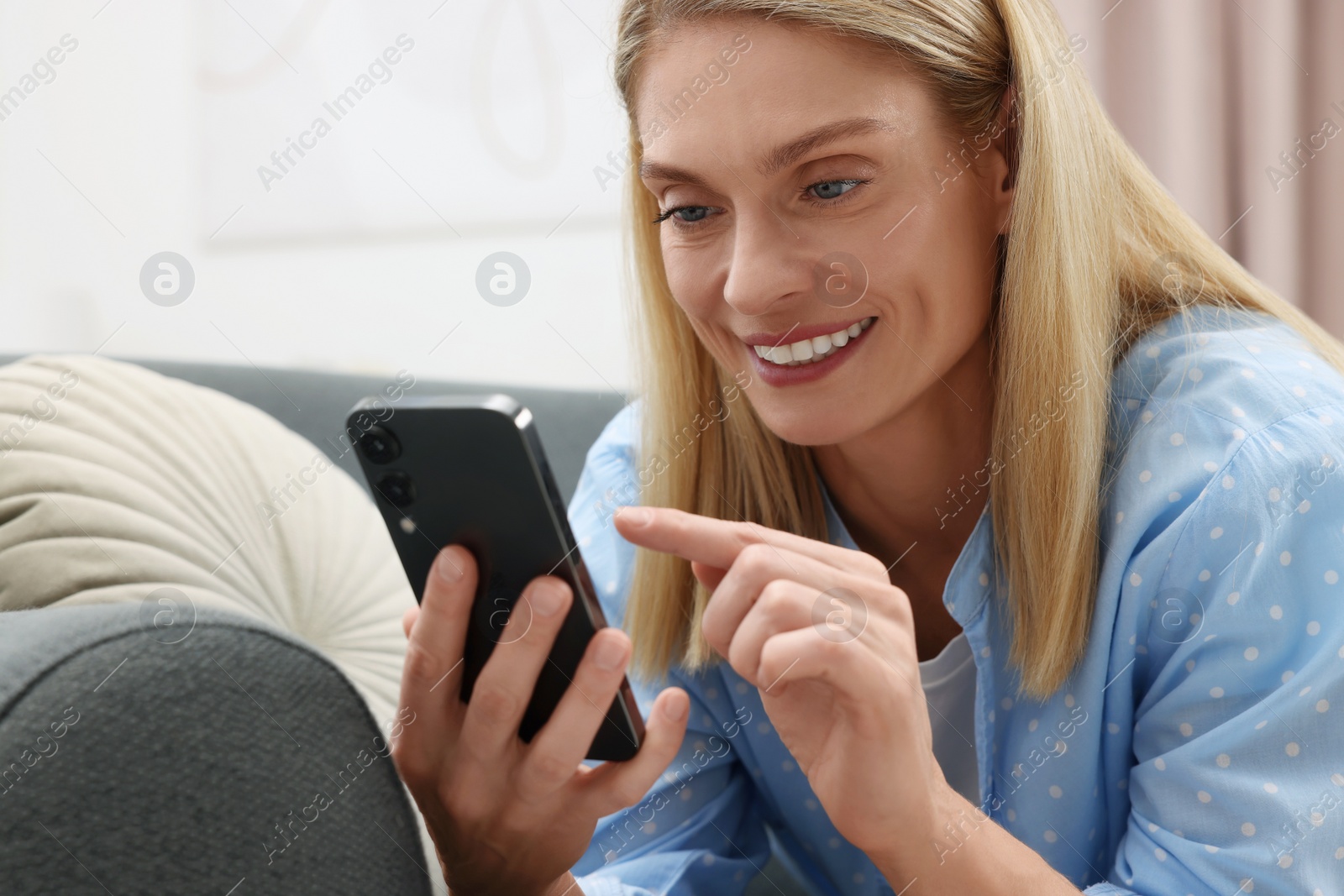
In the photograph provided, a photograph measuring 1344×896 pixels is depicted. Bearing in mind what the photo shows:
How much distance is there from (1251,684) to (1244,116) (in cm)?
122

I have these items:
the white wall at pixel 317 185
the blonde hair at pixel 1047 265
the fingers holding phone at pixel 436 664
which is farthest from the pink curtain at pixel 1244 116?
the fingers holding phone at pixel 436 664

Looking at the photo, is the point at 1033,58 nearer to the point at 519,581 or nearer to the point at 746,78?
the point at 746,78

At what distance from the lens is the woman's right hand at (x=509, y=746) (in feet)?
2.07

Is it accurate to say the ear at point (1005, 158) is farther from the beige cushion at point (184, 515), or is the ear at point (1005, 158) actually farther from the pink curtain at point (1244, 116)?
the pink curtain at point (1244, 116)

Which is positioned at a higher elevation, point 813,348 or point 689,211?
point 689,211

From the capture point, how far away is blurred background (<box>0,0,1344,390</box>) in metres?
2.11

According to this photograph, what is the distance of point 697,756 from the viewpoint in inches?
38.1

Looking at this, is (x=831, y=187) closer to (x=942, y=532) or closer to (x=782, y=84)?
(x=782, y=84)

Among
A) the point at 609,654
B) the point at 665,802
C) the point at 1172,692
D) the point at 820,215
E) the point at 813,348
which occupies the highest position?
the point at 820,215

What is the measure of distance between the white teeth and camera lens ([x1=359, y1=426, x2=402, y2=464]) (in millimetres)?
344

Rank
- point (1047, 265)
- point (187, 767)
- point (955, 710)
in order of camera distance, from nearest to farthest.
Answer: point (187, 767) → point (1047, 265) → point (955, 710)

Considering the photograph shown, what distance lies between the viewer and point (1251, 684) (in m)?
0.67

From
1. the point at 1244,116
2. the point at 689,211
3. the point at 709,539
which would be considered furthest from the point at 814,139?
the point at 1244,116

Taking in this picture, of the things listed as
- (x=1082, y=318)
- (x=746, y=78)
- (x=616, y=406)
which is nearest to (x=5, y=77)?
(x=616, y=406)
